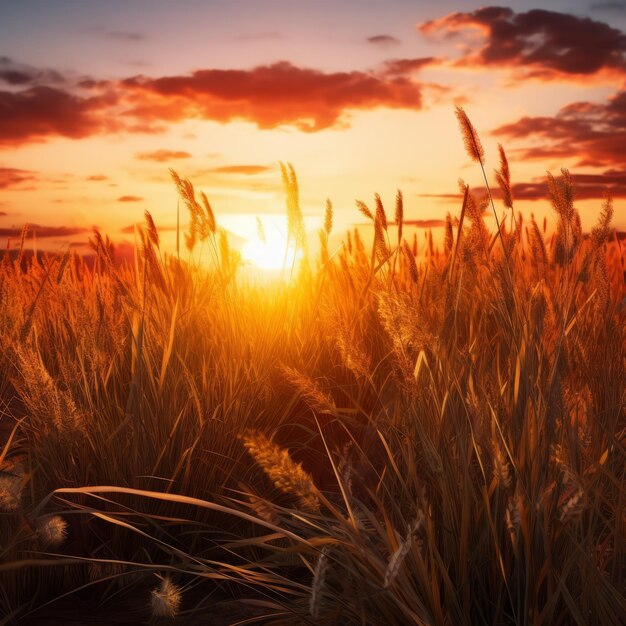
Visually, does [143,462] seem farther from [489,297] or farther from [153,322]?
[489,297]

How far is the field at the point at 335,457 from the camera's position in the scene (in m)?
1.52

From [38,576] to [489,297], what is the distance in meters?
1.89

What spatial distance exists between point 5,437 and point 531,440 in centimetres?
250

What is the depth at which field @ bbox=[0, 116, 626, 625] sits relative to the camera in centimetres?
152

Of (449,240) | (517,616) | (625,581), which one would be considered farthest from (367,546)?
(449,240)

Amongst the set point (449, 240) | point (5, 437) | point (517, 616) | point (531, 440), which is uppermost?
point (449, 240)

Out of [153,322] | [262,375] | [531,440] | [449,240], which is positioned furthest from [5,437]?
[531,440]

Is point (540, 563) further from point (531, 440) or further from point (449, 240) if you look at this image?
point (449, 240)

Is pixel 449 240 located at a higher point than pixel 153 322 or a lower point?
higher

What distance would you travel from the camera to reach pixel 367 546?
1.54m

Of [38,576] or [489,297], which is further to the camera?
[489,297]

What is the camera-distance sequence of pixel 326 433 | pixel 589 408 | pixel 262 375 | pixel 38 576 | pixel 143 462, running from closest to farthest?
pixel 589 408, pixel 38 576, pixel 143 462, pixel 262 375, pixel 326 433

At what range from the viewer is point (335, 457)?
9.29ft

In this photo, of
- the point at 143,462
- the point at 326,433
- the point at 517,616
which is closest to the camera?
the point at 517,616
